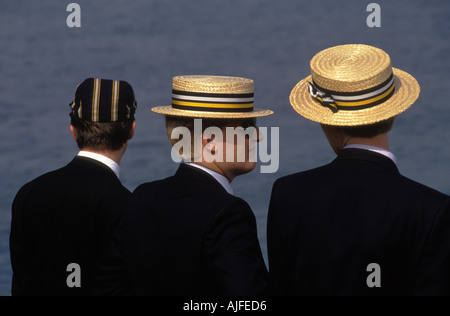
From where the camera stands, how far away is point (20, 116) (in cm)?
1128

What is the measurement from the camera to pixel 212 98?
289 cm

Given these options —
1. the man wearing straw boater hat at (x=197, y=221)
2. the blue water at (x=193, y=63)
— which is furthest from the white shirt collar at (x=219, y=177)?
the blue water at (x=193, y=63)

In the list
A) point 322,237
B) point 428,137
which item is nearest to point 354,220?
point 322,237

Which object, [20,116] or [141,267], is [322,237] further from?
[20,116]

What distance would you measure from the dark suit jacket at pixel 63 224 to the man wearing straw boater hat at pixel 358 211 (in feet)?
1.94

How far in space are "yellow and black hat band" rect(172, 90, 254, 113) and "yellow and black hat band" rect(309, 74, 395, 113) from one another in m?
0.26

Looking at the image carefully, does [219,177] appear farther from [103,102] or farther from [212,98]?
[103,102]

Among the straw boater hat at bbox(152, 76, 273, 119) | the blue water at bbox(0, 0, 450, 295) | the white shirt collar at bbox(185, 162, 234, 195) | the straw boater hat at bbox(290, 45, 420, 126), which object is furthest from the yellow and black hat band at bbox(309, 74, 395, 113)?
the blue water at bbox(0, 0, 450, 295)

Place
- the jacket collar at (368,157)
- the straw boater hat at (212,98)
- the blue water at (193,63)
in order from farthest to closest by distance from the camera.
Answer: the blue water at (193,63)
the straw boater hat at (212,98)
the jacket collar at (368,157)

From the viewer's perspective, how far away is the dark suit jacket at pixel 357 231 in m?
2.47

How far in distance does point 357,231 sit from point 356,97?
457 millimetres

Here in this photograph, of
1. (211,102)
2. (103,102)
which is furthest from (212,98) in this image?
(103,102)

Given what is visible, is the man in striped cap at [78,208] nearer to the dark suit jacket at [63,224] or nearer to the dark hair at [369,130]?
the dark suit jacket at [63,224]

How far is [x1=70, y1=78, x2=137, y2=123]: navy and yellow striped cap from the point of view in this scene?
303 cm
